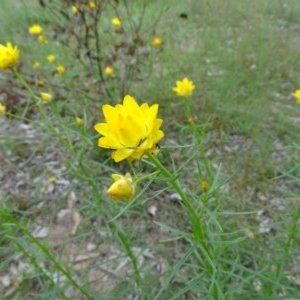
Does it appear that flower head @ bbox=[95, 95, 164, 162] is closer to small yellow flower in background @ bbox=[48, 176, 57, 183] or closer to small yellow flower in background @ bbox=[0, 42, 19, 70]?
small yellow flower in background @ bbox=[0, 42, 19, 70]

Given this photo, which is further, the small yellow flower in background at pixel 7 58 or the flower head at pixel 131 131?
the small yellow flower in background at pixel 7 58

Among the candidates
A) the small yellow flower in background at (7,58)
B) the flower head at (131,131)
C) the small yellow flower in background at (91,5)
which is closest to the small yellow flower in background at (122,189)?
the flower head at (131,131)

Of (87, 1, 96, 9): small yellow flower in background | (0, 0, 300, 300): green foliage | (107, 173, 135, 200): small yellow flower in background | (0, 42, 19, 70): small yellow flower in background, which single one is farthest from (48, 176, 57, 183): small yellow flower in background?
(107, 173, 135, 200): small yellow flower in background

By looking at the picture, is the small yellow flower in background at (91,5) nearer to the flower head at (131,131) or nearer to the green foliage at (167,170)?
the green foliage at (167,170)

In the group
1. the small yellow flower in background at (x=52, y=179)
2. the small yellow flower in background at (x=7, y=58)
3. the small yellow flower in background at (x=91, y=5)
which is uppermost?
the small yellow flower in background at (x=7, y=58)

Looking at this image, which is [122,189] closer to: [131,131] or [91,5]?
[131,131]

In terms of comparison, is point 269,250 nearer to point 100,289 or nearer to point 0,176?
point 100,289

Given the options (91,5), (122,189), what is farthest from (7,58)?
(91,5)

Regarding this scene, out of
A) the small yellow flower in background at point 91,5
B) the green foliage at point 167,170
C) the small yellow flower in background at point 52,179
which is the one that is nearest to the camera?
the green foliage at point 167,170

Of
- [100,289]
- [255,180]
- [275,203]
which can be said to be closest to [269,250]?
[275,203]
